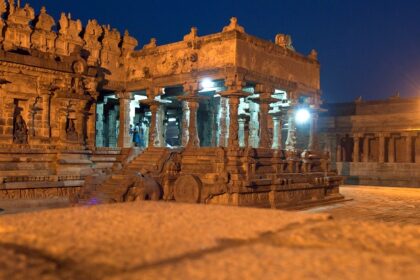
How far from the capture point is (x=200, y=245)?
490cm

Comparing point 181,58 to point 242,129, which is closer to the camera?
point 181,58

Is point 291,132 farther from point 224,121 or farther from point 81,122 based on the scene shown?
point 81,122

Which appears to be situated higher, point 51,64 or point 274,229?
point 51,64

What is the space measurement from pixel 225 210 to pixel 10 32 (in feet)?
53.7

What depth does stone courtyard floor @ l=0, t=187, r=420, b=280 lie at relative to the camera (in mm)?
4051

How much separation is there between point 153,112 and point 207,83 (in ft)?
11.5

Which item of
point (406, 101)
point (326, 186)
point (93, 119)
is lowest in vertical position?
point (326, 186)

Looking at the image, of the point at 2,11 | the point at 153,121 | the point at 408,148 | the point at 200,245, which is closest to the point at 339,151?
the point at 408,148

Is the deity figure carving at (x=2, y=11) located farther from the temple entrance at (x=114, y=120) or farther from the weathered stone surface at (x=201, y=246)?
the weathered stone surface at (x=201, y=246)

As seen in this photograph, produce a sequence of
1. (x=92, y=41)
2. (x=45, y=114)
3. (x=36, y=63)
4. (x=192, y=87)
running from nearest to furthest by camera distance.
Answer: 1. (x=36, y=63)
2. (x=45, y=114)
3. (x=192, y=87)
4. (x=92, y=41)

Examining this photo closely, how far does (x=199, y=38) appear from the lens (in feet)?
65.1

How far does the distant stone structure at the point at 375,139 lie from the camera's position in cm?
2972

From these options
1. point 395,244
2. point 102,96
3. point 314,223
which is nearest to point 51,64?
point 102,96

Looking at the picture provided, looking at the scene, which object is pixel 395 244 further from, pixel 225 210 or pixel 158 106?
pixel 158 106
